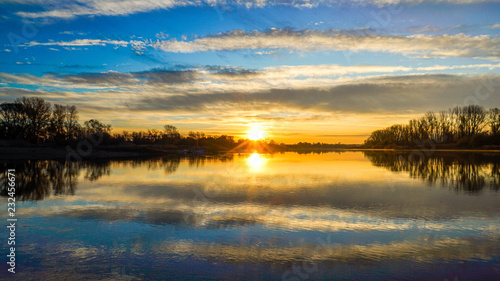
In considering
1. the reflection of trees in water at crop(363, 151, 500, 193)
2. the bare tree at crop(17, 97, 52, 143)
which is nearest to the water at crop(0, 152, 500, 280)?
the reflection of trees in water at crop(363, 151, 500, 193)

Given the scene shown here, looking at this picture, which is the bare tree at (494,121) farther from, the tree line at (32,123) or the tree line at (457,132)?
the tree line at (32,123)

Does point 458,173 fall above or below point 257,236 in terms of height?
above

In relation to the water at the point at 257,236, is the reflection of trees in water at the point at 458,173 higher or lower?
higher

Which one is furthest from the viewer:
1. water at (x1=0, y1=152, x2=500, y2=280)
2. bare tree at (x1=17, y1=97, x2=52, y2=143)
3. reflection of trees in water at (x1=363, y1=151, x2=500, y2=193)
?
bare tree at (x1=17, y1=97, x2=52, y2=143)

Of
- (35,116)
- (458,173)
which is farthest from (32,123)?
(458,173)

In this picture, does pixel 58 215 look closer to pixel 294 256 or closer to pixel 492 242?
pixel 294 256

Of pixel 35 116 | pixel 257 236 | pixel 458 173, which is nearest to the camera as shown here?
pixel 257 236

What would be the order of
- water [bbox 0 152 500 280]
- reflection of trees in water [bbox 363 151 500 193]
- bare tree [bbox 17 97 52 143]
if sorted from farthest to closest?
bare tree [bbox 17 97 52 143], reflection of trees in water [bbox 363 151 500 193], water [bbox 0 152 500 280]

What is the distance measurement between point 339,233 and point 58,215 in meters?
11.7

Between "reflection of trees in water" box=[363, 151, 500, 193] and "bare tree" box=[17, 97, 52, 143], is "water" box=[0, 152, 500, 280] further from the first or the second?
"bare tree" box=[17, 97, 52, 143]

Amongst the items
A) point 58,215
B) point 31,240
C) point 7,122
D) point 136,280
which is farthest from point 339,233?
point 7,122

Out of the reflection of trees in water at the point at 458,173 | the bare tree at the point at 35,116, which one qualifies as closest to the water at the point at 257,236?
the reflection of trees in water at the point at 458,173

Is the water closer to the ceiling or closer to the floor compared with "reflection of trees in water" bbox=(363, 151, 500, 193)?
closer to the floor

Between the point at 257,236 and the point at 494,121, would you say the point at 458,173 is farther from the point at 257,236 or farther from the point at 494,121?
the point at 494,121
